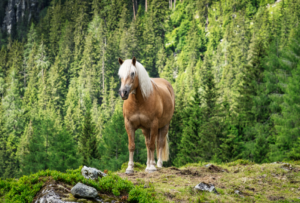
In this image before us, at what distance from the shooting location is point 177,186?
5590 millimetres

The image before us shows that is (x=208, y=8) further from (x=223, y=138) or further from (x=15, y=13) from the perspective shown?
(x=15, y=13)

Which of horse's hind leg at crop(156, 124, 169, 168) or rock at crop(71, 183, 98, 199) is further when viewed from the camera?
horse's hind leg at crop(156, 124, 169, 168)

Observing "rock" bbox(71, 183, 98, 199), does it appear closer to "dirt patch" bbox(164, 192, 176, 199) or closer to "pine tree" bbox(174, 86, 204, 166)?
"dirt patch" bbox(164, 192, 176, 199)

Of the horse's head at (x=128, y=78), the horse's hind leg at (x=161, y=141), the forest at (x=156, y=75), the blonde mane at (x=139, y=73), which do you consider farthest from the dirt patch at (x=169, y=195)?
the forest at (x=156, y=75)

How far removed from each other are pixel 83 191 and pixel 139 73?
351 centimetres

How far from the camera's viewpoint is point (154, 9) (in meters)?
113

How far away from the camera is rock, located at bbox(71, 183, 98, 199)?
4.24 metres

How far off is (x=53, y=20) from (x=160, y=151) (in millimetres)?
128736

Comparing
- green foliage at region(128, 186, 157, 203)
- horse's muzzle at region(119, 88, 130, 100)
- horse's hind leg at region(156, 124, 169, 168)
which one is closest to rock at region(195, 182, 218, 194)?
green foliage at region(128, 186, 157, 203)

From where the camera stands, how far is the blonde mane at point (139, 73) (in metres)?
6.58

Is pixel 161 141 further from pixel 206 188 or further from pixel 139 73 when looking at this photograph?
pixel 206 188

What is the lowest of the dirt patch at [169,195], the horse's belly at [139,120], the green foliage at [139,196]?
the dirt patch at [169,195]

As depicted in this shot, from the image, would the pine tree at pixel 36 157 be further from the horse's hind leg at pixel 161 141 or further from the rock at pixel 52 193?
the rock at pixel 52 193

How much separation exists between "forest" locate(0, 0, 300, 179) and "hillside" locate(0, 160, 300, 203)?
13977 millimetres
